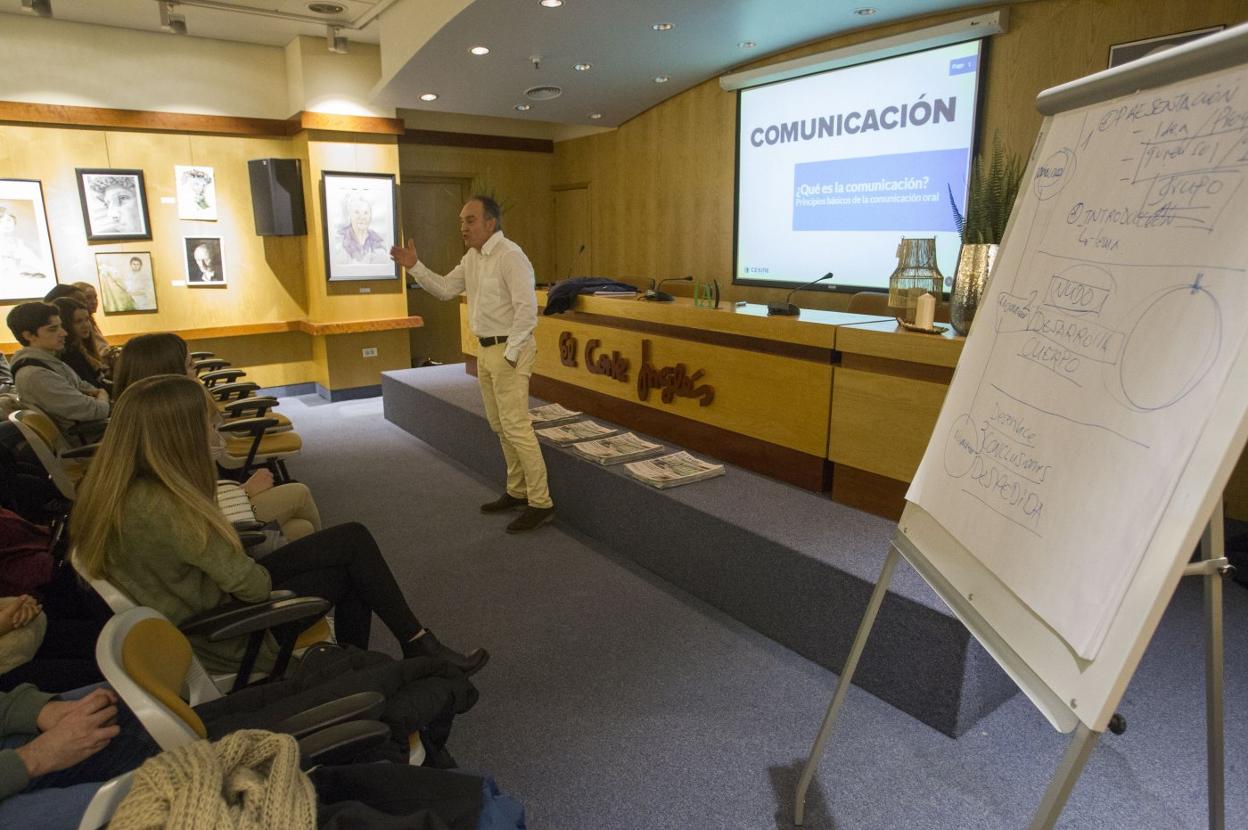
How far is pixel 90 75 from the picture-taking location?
5758 millimetres

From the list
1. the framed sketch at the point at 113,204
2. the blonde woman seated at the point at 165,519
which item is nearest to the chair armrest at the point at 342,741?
the blonde woman seated at the point at 165,519

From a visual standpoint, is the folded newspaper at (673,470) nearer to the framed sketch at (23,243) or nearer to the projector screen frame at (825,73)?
the projector screen frame at (825,73)

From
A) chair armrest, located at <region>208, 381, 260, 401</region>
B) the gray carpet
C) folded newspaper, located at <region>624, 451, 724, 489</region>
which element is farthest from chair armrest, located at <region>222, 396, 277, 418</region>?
folded newspaper, located at <region>624, 451, 724, 489</region>

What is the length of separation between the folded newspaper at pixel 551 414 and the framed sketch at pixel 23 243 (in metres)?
4.40

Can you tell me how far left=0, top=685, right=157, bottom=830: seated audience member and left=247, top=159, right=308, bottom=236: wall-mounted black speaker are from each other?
18.8 feet

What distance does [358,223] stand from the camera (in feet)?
21.5

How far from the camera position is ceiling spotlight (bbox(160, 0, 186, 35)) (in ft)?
16.7

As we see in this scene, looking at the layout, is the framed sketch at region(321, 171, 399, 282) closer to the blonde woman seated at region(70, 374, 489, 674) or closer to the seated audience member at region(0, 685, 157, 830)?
the blonde woman seated at region(70, 374, 489, 674)

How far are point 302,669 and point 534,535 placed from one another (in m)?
2.01

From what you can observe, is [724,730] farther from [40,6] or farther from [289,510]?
[40,6]

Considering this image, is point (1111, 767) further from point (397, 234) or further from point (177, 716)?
point (397, 234)

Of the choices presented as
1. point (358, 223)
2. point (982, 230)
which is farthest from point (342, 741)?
point (358, 223)

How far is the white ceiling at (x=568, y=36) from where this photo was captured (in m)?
4.33

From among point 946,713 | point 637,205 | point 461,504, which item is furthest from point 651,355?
point 637,205
